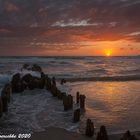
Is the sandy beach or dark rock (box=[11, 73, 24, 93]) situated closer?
the sandy beach

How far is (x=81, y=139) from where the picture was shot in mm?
9539

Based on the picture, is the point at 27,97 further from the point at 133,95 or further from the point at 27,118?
the point at 133,95

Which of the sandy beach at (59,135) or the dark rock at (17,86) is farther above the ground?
the dark rock at (17,86)

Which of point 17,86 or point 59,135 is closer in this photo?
point 59,135

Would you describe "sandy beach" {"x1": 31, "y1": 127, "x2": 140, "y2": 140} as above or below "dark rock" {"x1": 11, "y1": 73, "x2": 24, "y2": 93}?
below

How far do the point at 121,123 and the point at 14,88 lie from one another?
380 inches

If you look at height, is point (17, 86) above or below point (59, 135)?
above

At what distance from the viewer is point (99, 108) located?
14500 mm

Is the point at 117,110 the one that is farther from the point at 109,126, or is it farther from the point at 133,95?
the point at 133,95

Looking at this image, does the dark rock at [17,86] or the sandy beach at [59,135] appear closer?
the sandy beach at [59,135]

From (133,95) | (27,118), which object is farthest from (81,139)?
(133,95)

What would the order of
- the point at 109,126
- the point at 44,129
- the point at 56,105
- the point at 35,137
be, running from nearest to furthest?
the point at 35,137, the point at 44,129, the point at 109,126, the point at 56,105

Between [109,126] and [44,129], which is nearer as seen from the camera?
[44,129]

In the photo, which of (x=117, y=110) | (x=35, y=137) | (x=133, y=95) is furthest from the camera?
(x=133, y=95)
